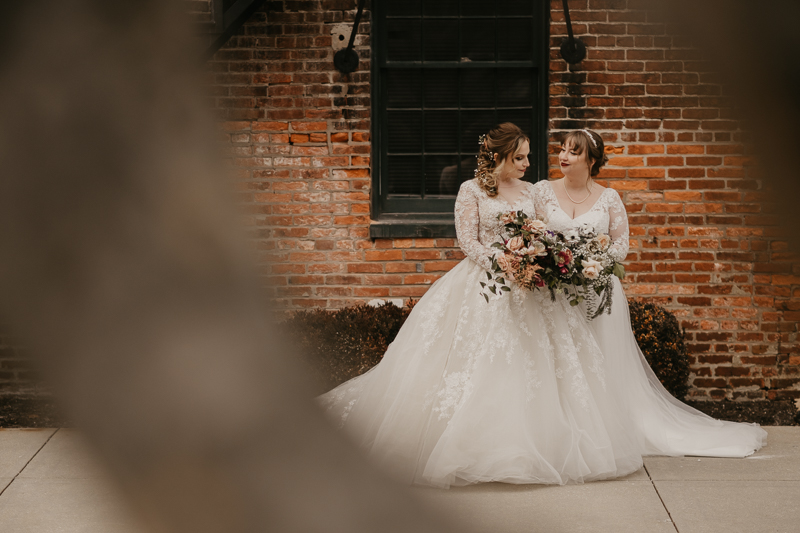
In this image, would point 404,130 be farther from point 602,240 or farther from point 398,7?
point 398,7

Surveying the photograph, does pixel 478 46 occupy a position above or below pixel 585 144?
above

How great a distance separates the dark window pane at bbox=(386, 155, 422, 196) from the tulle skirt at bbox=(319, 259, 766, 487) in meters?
1.34

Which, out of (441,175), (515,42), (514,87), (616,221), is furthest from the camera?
(441,175)

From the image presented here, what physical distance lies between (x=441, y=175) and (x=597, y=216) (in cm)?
167

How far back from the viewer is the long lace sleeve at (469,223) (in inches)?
158

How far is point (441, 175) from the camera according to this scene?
535 cm

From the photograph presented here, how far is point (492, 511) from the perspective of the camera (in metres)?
0.44

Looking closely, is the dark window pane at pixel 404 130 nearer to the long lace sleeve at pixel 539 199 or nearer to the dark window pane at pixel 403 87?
the dark window pane at pixel 403 87

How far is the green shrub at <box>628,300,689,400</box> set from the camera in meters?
4.71

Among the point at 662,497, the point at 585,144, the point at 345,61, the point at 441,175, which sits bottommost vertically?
the point at 662,497

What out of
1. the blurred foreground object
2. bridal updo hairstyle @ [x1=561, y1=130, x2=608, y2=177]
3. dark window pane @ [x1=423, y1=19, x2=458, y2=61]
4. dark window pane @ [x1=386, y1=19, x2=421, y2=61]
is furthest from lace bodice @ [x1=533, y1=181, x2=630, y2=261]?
the blurred foreground object

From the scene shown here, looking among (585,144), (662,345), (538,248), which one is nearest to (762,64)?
(538,248)

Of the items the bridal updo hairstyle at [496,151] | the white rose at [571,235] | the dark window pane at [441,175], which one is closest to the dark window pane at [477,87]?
the dark window pane at [441,175]

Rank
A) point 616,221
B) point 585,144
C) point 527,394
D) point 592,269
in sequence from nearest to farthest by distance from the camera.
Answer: point 592,269 → point 527,394 → point 585,144 → point 616,221
